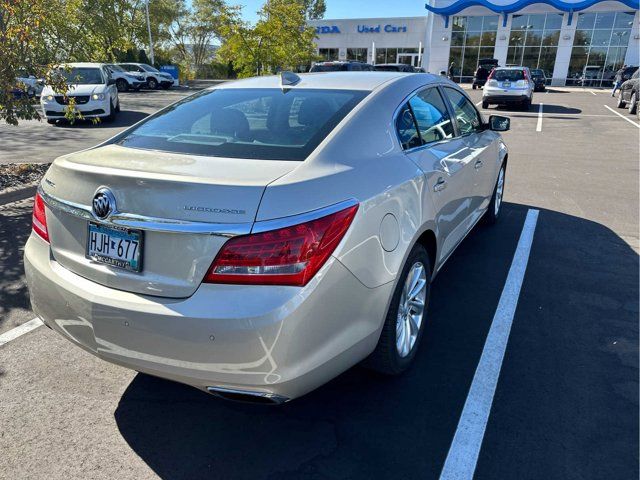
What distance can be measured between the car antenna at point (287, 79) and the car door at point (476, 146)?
4.17ft

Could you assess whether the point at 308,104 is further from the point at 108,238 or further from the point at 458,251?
the point at 458,251

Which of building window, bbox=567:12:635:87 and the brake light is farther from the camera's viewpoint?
building window, bbox=567:12:635:87

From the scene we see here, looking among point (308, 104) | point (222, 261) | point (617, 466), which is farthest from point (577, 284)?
point (222, 261)

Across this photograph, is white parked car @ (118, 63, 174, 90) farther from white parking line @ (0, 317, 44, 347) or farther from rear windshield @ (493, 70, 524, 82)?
white parking line @ (0, 317, 44, 347)

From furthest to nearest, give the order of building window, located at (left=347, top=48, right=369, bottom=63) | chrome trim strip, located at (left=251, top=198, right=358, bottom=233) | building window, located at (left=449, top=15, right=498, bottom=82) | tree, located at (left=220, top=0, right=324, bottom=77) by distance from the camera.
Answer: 1. building window, located at (left=347, top=48, right=369, bottom=63)
2. building window, located at (left=449, top=15, right=498, bottom=82)
3. tree, located at (left=220, top=0, right=324, bottom=77)
4. chrome trim strip, located at (left=251, top=198, right=358, bottom=233)

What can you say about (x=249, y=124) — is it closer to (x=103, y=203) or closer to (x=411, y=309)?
(x=103, y=203)

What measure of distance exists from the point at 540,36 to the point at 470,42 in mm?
5472

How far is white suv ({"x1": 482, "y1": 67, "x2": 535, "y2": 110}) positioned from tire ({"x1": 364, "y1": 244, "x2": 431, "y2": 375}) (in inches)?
715

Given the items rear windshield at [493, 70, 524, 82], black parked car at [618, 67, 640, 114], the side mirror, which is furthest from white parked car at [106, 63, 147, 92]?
the side mirror

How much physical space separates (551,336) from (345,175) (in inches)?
82.2

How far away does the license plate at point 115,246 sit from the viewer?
6.94 feet

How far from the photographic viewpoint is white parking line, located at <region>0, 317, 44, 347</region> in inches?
132

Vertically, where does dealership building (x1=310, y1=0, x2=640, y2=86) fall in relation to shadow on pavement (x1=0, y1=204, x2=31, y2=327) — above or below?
above

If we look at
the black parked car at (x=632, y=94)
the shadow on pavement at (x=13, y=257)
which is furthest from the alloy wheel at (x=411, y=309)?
the black parked car at (x=632, y=94)
